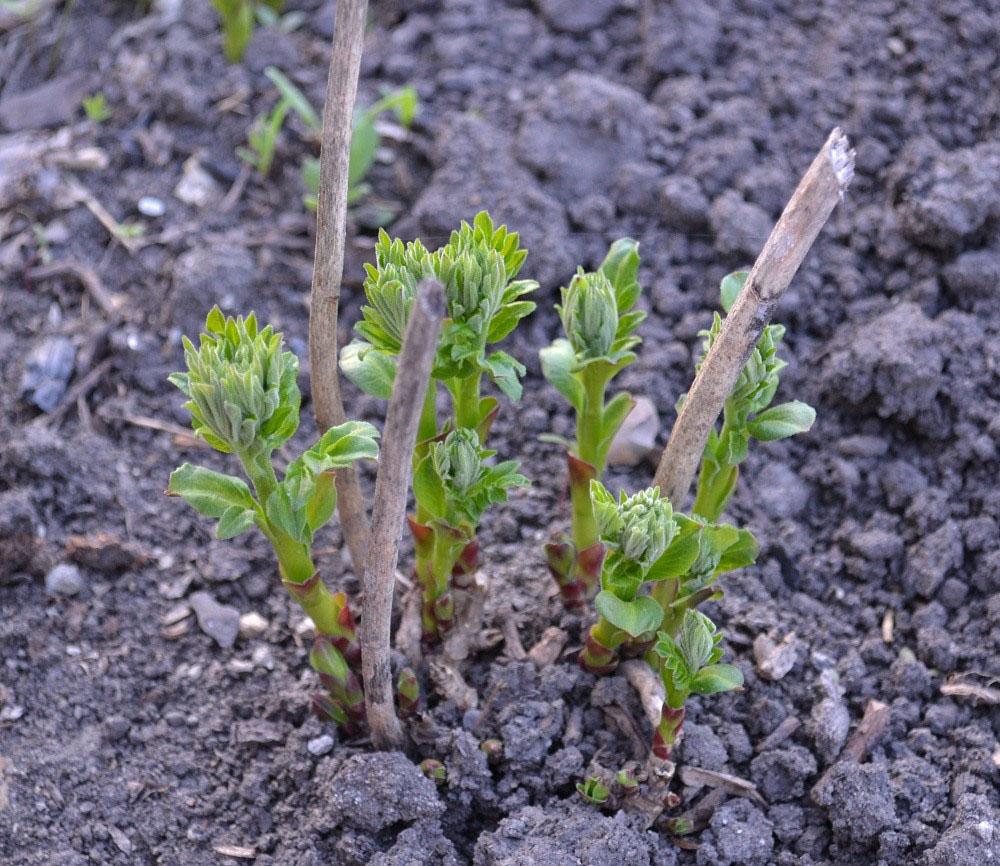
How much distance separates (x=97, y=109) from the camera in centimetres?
417

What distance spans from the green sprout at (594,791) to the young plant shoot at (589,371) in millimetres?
456

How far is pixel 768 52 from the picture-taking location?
13.4 ft

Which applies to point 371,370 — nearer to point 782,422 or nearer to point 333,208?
point 333,208

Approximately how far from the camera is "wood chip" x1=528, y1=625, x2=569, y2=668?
2.72 m

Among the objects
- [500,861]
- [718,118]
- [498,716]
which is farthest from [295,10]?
[500,861]

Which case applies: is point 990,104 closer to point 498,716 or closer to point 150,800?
point 498,716

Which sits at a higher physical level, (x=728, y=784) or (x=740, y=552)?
(x=740, y=552)

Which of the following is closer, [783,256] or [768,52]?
[783,256]

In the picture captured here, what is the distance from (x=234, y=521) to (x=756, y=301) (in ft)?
3.45

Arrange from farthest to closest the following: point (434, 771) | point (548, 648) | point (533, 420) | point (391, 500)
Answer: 1. point (533, 420)
2. point (548, 648)
3. point (434, 771)
4. point (391, 500)

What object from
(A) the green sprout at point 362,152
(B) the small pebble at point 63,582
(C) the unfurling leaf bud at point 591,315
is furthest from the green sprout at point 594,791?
(A) the green sprout at point 362,152

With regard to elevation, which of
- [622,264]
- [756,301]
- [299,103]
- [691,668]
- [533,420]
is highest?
[756,301]

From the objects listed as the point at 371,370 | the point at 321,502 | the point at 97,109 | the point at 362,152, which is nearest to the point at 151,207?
the point at 97,109

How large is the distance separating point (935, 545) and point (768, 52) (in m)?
2.00
